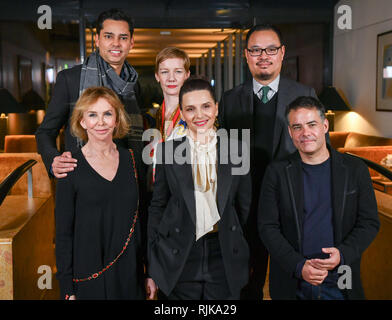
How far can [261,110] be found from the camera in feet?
6.97

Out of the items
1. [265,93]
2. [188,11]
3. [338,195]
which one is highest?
[188,11]

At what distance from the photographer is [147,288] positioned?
1939 millimetres

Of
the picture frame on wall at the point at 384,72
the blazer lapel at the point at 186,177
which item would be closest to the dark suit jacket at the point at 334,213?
the blazer lapel at the point at 186,177

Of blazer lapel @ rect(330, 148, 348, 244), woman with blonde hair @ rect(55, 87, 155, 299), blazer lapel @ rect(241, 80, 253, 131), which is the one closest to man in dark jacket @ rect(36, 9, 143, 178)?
woman with blonde hair @ rect(55, 87, 155, 299)

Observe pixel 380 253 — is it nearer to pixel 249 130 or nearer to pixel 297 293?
pixel 297 293

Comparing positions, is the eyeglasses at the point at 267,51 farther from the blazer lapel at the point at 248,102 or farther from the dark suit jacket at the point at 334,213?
the dark suit jacket at the point at 334,213

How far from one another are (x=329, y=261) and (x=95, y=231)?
98cm

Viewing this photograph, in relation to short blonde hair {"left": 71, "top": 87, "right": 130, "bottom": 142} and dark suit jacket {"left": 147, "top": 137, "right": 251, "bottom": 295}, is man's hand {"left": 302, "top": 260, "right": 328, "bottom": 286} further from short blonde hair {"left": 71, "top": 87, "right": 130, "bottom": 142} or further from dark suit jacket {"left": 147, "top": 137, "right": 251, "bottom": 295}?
short blonde hair {"left": 71, "top": 87, "right": 130, "bottom": 142}

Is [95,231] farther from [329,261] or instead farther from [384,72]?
[384,72]

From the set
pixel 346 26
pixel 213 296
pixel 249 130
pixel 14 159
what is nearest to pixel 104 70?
pixel 249 130

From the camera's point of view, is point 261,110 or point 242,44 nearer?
point 261,110

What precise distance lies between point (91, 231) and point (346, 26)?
623 centimetres

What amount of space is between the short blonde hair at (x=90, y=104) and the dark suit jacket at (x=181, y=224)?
0.28 m

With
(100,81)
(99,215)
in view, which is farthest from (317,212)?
(100,81)
